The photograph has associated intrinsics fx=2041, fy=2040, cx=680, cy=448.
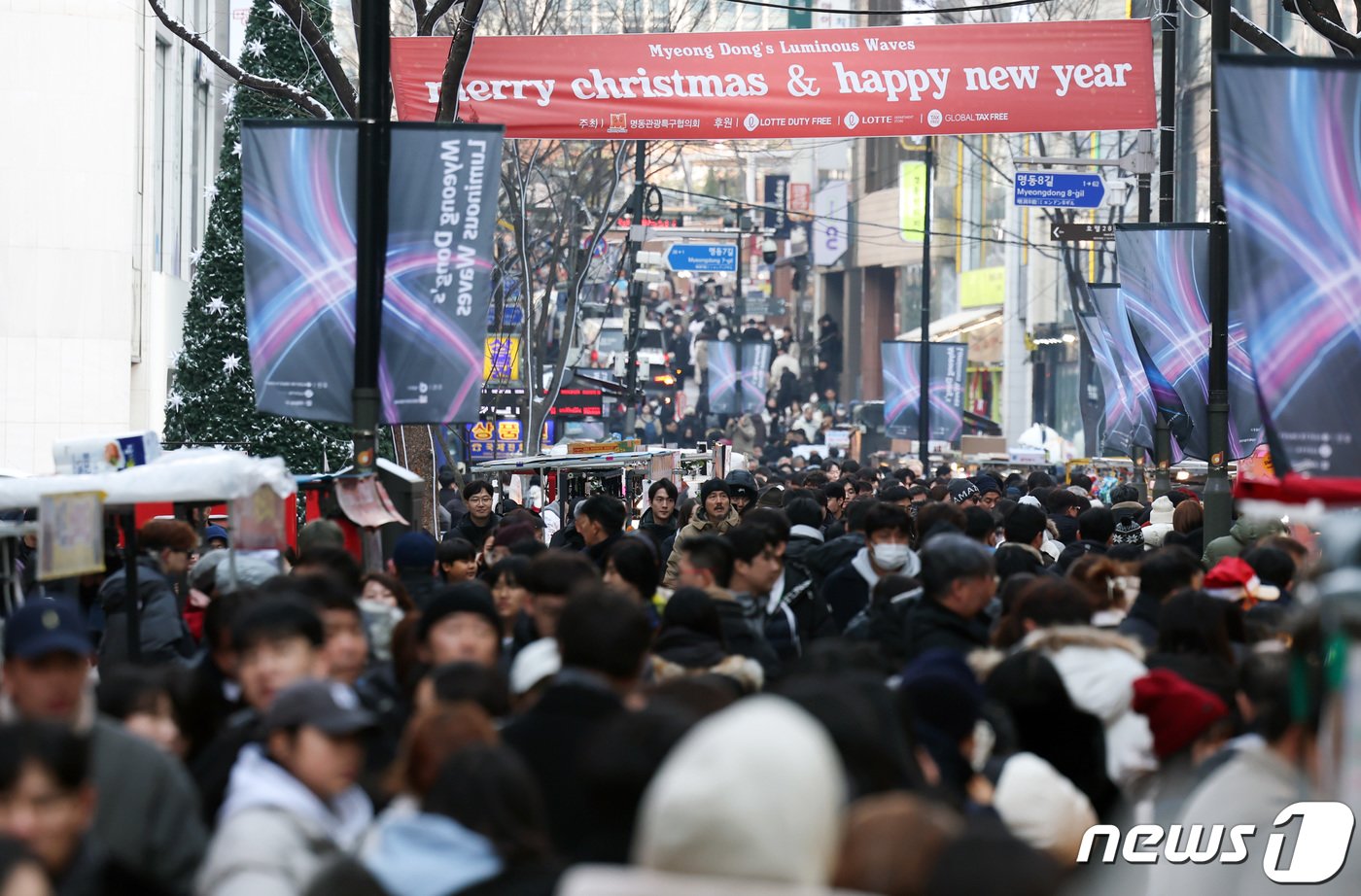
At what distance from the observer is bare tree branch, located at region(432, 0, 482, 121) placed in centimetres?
1520

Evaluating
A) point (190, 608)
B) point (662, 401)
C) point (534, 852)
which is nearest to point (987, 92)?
point (190, 608)

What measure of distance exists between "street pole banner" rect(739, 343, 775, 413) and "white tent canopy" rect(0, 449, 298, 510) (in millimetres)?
42039

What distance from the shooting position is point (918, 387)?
129ft

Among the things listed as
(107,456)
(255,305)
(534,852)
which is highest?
(255,305)

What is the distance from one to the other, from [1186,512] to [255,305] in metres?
6.86

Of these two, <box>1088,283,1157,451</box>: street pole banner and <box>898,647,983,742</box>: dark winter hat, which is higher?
<box>1088,283,1157,451</box>: street pole banner

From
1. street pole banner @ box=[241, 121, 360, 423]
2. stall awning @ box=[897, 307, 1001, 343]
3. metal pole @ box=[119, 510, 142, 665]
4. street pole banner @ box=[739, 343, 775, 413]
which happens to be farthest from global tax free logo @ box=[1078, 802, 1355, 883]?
stall awning @ box=[897, 307, 1001, 343]

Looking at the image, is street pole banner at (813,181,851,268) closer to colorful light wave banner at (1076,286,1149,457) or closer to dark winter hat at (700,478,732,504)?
colorful light wave banner at (1076,286,1149,457)

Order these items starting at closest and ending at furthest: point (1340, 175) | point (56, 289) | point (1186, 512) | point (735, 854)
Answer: point (735, 854) → point (1340, 175) → point (1186, 512) → point (56, 289)

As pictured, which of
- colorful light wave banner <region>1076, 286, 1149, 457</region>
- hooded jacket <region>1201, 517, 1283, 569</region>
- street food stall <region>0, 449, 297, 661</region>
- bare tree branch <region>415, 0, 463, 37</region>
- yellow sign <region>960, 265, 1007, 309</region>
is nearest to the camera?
street food stall <region>0, 449, 297, 661</region>

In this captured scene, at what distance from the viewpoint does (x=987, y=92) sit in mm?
18109

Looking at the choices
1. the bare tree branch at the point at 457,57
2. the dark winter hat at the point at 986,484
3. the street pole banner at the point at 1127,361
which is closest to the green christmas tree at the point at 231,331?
the bare tree branch at the point at 457,57

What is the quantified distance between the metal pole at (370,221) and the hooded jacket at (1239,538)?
205 inches

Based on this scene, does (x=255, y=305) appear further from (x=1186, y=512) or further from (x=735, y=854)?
(x=735, y=854)
